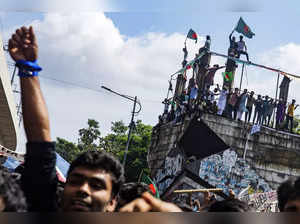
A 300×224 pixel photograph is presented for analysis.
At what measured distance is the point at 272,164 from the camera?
1370 centimetres

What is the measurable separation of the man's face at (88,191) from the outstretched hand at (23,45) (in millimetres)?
377

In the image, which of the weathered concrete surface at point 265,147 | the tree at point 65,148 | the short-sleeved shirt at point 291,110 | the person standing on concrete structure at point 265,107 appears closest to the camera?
the tree at point 65,148

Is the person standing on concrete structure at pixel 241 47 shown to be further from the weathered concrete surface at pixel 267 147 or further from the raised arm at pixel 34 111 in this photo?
the raised arm at pixel 34 111

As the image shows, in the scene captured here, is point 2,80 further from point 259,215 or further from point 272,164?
point 259,215

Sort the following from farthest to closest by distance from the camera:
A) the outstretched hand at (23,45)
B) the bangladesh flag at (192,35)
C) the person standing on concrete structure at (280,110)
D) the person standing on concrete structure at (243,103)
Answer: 1. the person standing on concrete structure at (280,110)
2. the person standing on concrete structure at (243,103)
3. the bangladesh flag at (192,35)
4. the outstretched hand at (23,45)

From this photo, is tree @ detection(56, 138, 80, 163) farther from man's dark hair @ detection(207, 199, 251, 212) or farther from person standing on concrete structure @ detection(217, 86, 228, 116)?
man's dark hair @ detection(207, 199, 251, 212)

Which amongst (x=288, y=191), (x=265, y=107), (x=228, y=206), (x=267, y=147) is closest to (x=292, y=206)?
(x=288, y=191)

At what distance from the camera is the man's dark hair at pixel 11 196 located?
3.32ft

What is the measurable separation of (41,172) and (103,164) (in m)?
0.24

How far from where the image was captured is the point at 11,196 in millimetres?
1026

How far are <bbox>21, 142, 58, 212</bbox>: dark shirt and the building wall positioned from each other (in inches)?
353

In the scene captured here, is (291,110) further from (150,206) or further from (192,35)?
(150,206)

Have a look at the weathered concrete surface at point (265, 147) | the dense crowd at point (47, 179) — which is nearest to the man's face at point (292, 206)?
the dense crowd at point (47, 179)

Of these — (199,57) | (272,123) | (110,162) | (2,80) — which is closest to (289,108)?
(272,123)
